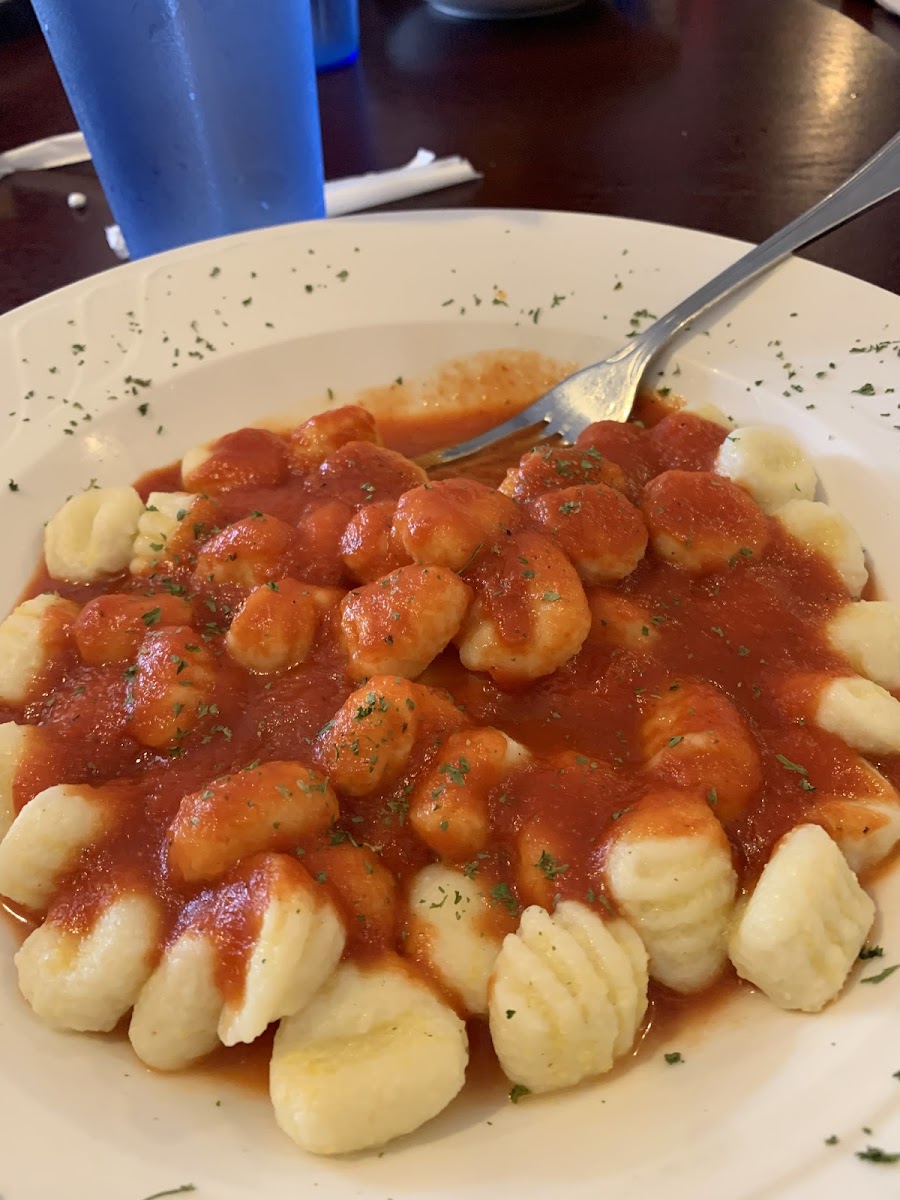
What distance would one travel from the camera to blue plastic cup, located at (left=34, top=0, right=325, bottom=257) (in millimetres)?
2186

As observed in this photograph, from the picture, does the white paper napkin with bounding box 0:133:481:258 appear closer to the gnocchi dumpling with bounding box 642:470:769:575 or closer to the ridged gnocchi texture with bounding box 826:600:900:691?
the gnocchi dumpling with bounding box 642:470:769:575

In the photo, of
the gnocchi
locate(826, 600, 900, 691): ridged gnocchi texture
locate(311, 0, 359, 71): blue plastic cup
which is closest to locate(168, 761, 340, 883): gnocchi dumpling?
the gnocchi

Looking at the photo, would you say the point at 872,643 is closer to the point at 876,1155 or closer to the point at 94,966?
the point at 876,1155

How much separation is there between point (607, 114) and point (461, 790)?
113 inches

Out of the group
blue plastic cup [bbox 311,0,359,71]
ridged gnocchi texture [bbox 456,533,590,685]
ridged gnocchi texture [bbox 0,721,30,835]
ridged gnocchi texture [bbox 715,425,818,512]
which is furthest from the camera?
blue plastic cup [bbox 311,0,359,71]

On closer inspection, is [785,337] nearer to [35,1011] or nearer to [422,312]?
[422,312]

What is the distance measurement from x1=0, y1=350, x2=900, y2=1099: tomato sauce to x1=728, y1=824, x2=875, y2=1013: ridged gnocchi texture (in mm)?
91

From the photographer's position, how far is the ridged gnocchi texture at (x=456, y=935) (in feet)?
4.48

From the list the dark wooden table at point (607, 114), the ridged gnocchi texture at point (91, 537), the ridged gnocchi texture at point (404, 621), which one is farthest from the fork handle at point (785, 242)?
the ridged gnocchi texture at point (91, 537)

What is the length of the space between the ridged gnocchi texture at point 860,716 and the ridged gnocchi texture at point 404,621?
63 cm

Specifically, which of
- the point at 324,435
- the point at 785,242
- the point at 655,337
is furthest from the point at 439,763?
the point at 785,242

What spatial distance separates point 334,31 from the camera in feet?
11.8

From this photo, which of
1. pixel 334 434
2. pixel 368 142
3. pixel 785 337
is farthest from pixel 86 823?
pixel 368 142

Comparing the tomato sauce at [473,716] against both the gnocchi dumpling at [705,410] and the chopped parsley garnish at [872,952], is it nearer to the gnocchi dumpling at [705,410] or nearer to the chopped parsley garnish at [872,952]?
the gnocchi dumpling at [705,410]
